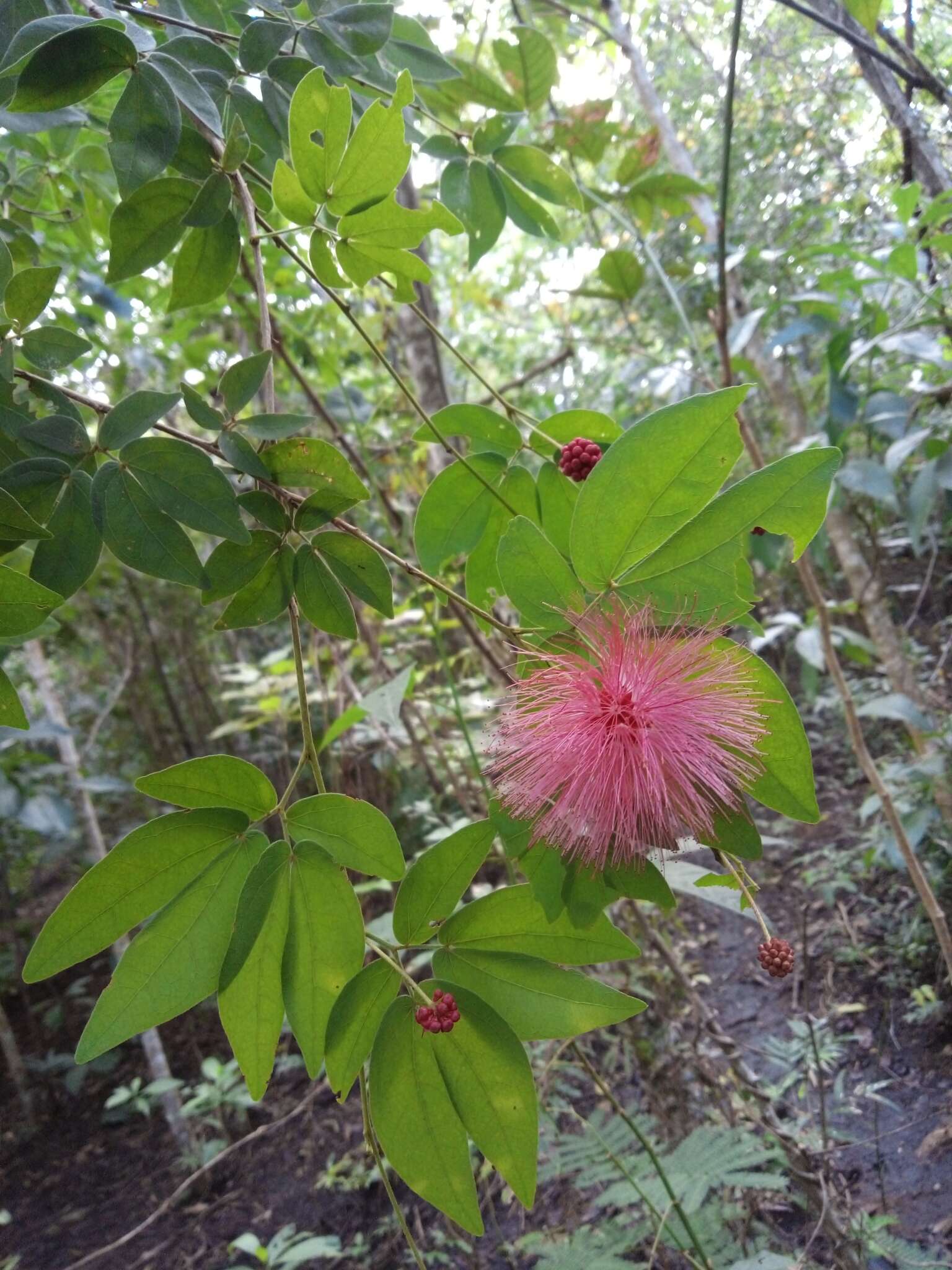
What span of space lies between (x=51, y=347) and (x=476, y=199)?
0.42 metres

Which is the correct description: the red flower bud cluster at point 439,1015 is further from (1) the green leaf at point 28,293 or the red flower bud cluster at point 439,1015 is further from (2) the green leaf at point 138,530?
(1) the green leaf at point 28,293

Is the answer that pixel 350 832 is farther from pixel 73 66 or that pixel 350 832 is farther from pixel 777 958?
pixel 73 66

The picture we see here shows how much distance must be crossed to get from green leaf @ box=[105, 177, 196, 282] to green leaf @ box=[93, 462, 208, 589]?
155mm

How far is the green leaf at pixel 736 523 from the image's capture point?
0.40m

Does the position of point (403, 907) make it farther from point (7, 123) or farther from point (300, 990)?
point (7, 123)

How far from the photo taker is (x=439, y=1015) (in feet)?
1.44

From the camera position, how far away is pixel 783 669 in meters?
3.59

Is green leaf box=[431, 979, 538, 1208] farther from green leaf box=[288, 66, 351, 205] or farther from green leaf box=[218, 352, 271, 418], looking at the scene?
green leaf box=[288, 66, 351, 205]

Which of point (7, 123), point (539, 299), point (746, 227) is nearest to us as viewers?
point (7, 123)

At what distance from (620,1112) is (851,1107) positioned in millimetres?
999

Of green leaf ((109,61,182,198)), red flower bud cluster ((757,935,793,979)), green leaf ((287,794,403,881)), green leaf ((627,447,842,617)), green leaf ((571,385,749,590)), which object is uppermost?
green leaf ((109,61,182,198))

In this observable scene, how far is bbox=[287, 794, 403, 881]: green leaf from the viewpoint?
438 millimetres

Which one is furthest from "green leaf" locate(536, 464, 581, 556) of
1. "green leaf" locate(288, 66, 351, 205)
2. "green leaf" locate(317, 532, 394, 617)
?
"green leaf" locate(288, 66, 351, 205)

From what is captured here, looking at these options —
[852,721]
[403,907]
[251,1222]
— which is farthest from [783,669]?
[403,907]
